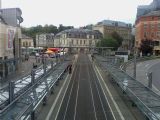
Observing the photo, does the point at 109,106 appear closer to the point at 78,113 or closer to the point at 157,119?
the point at 78,113

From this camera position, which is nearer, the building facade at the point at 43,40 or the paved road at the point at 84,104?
the paved road at the point at 84,104

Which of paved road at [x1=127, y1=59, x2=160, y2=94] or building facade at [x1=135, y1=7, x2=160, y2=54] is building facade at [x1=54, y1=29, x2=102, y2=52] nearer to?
building facade at [x1=135, y1=7, x2=160, y2=54]

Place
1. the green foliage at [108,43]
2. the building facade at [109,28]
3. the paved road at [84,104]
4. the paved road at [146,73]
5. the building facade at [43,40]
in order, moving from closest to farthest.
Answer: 1. the paved road at [84,104]
2. the paved road at [146,73]
3. the green foliage at [108,43]
4. the building facade at [43,40]
5. the building facade at [109,28]

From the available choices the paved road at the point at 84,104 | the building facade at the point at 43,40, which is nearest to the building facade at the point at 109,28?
the building facade at the point at 43,40

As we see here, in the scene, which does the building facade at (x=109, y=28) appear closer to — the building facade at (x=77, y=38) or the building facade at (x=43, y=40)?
the building facade at (x=77, y=38)

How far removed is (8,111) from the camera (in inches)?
653

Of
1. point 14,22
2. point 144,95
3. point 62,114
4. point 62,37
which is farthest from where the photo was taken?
point 62,37

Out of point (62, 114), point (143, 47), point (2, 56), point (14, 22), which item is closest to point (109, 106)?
point (62, 114)

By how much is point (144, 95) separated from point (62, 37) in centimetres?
14846

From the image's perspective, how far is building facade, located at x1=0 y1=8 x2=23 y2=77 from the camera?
176ft

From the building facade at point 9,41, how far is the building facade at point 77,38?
309 feet

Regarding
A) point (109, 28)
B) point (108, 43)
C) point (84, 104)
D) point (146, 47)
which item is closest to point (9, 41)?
point (84, 104)

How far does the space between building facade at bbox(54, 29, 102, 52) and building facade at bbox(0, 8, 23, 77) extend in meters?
94.1

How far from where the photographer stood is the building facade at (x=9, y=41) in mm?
53781
